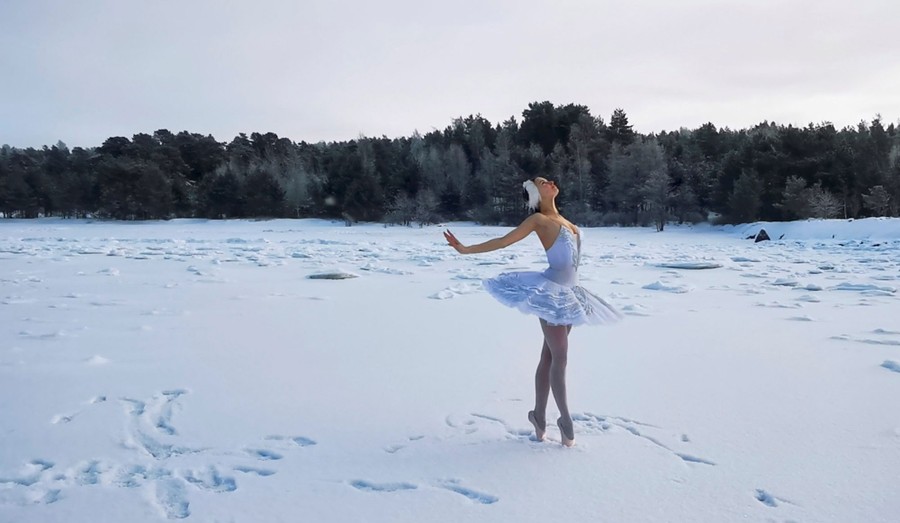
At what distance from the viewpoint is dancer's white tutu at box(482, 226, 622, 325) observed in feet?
10.5

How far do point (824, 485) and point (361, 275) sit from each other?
356 inches

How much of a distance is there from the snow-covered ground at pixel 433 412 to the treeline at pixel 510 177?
27.5 m

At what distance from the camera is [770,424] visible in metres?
3.51

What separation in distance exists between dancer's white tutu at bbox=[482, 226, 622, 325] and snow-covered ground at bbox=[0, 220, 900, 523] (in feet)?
2.19

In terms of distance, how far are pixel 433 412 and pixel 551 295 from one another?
111 centimetres

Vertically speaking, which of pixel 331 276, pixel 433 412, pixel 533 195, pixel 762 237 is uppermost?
pixel 533 195

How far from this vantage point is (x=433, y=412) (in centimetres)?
381

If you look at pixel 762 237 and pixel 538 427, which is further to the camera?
pixel 762 237

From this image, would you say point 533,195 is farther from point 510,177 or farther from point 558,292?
point 510,177

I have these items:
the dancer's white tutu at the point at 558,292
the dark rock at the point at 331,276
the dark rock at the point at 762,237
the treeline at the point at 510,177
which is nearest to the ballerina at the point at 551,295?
the dancer's white tutu at the point at 558,292

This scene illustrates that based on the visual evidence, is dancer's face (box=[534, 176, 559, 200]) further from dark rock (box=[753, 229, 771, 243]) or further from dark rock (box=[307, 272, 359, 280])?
dark rock (box=[753, 229, 771, 243])

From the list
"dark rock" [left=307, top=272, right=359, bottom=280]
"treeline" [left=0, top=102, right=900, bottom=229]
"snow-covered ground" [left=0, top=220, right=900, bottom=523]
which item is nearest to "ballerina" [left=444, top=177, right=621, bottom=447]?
"snow-covered ground" [left=0, top=220, right=900, bottom=523]

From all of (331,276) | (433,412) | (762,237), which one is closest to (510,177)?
(762,237)

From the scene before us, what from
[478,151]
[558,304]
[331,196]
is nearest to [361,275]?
[558,304]
